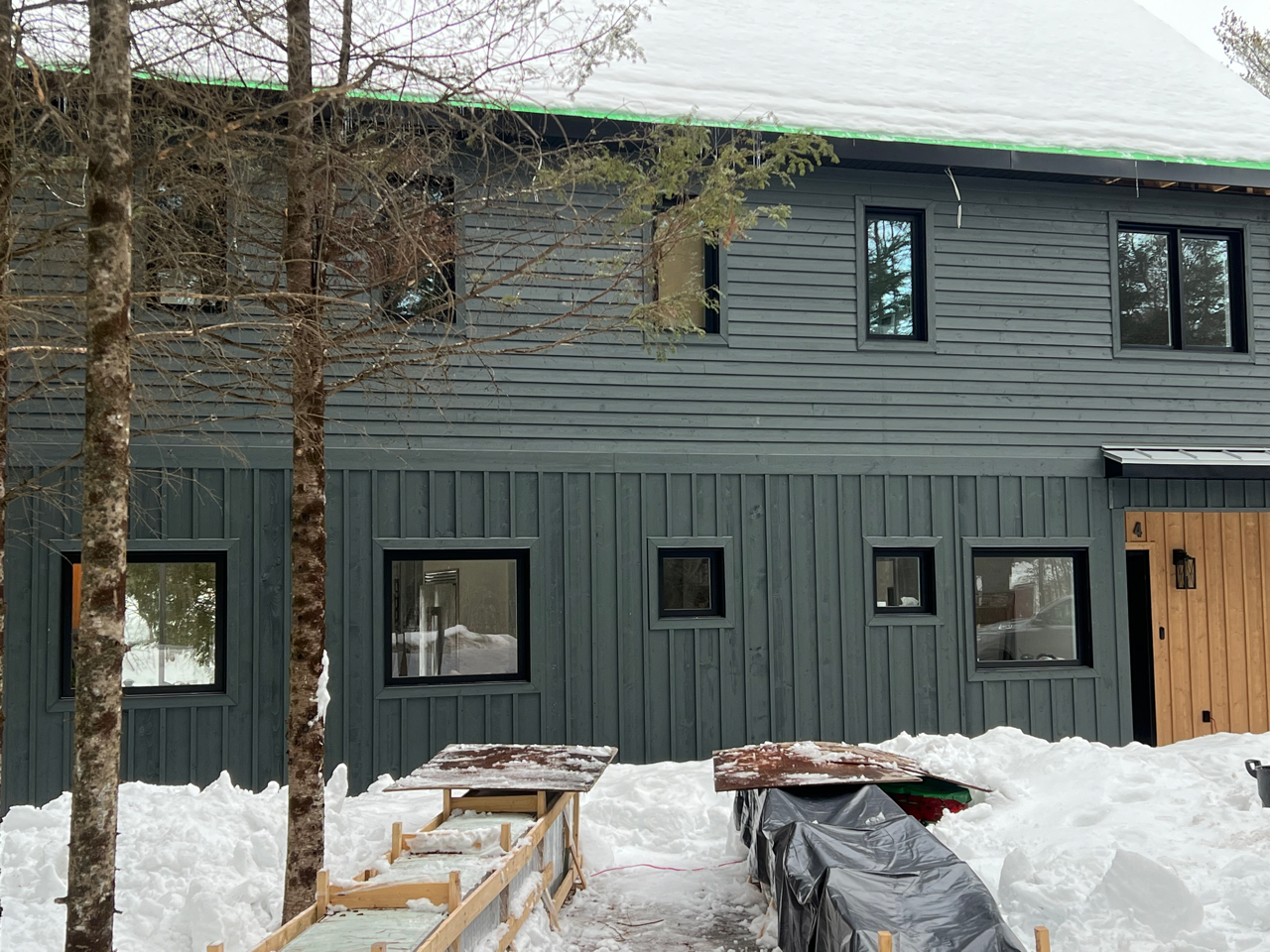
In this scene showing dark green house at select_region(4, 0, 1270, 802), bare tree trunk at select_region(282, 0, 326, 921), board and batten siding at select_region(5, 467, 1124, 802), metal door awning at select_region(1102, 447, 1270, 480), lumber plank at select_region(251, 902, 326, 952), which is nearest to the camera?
lumber plank at select_region(251, 902, 326, 952)

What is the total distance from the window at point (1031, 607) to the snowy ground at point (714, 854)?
1546 millimetres

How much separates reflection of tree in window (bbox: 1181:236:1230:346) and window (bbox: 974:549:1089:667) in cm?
272

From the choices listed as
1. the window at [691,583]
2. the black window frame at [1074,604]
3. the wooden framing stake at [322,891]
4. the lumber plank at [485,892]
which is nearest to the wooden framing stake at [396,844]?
the lumber plank at [485,892]

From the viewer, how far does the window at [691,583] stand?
32.4 feet

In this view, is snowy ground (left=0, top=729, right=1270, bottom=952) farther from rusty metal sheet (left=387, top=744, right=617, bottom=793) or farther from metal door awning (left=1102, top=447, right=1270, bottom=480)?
metal door awning (left=1102, top=447, right=1270, bottom=480)

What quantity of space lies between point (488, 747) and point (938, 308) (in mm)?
5944

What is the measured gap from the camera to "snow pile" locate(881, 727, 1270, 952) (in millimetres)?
5062

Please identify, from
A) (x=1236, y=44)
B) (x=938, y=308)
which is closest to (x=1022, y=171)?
(x=938, y=308)

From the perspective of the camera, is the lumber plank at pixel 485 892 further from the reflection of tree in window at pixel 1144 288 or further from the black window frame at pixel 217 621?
the reflection of tree in window at pixel 1144 288

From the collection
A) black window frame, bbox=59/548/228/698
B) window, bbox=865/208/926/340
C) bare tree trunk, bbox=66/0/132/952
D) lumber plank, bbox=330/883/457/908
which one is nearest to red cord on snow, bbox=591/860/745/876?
lumber plank, bbox=330/883/457/908

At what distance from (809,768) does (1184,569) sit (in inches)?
262

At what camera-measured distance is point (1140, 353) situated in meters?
11.0

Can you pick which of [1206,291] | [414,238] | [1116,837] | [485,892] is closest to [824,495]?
[1116,837]

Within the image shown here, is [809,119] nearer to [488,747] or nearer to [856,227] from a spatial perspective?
[856,227]
